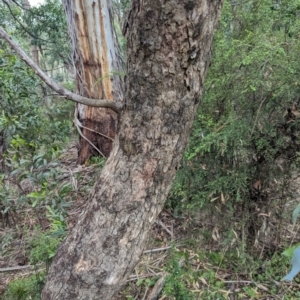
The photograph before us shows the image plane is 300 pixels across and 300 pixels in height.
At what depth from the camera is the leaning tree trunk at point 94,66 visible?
2.44 m

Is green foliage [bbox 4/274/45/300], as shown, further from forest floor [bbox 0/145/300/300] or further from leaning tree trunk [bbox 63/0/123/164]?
leaning tree trunk [bbox 63/0/123/164]

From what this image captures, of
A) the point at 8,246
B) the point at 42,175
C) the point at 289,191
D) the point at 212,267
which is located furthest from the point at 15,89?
the point at 289,191

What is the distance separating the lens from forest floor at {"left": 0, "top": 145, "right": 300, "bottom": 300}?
163 cm

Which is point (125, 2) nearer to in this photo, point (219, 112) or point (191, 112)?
point (219, 112)

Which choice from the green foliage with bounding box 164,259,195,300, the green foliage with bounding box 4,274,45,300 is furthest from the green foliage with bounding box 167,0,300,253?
the green foliage with bounding box 4,274,45,300

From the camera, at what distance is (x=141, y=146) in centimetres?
115

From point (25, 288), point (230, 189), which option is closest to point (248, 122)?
point (230, 189)

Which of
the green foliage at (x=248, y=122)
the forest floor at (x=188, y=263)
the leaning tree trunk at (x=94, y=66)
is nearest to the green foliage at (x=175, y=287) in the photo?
the forest floor at (x=188, y=263)

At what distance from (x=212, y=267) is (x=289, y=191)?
2.20 feet

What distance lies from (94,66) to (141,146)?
172cm

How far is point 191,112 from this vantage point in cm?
113

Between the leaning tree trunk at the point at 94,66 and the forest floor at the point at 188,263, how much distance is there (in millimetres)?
877

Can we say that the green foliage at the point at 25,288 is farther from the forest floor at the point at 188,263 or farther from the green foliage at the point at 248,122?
the green foliage at the point at 248,122

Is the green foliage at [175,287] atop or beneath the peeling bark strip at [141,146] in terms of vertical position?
beneath
